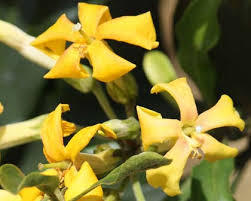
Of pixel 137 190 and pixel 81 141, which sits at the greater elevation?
pixel 81 141

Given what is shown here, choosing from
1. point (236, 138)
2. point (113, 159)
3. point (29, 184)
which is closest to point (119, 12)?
point (236, 138)

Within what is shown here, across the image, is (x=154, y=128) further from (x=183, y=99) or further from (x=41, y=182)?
(x=41, y=182)

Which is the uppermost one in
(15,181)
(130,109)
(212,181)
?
(15,181)

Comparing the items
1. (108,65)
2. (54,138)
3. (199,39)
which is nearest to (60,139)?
(54,138)

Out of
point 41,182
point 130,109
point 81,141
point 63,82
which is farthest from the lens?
point 63,82

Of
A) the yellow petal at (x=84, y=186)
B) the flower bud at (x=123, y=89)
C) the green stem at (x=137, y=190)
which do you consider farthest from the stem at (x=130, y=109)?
the yellow petal at (x=84, y=186)

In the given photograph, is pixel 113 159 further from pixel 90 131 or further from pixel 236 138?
pixel 236 138

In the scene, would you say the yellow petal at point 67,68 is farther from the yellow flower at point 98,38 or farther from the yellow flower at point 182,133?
the yellow flower at point 182,133
